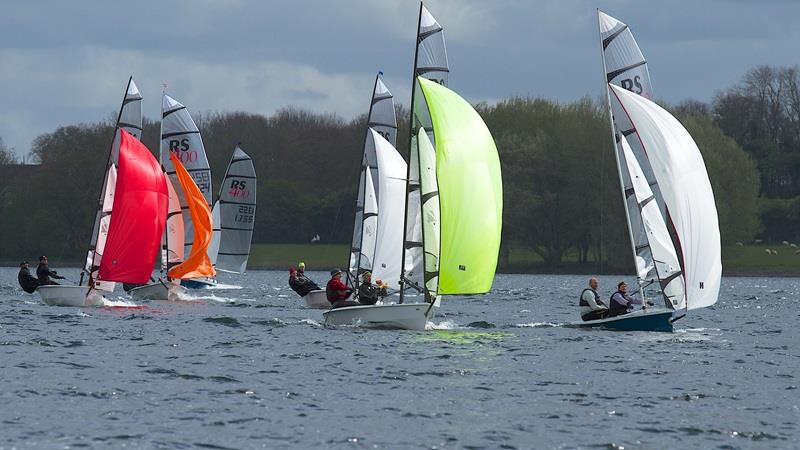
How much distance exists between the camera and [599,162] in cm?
7556

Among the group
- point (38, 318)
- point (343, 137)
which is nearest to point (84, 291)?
point (38, 318)

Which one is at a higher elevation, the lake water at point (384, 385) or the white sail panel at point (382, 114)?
the white sail panel at point (382, 114)

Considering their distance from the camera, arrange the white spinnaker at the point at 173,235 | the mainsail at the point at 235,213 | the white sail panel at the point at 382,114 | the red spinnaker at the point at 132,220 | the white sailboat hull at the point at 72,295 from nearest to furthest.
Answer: the red spinnaker at the point at 132,220 < the white sailboat hull at the point at 72,295 < the white sail panel at the point at 382,114 < the white spinnaker at the point at 173,235 < the mainsail at the point at 235,213

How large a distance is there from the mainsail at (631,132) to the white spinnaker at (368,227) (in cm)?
947

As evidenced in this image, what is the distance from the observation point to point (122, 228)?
118 ft

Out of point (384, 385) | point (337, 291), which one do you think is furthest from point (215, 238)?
point (384, 385)

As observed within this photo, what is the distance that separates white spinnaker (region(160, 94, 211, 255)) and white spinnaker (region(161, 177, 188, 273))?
38 centimetres

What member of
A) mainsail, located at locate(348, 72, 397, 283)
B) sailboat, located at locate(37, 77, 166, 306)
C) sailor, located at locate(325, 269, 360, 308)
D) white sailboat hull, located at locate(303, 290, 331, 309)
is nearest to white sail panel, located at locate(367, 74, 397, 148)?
mainsail, located at locate(348, 72, 397, 283)

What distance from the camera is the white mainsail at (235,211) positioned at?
5219 centimetres

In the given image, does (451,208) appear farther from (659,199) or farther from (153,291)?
(153,291)

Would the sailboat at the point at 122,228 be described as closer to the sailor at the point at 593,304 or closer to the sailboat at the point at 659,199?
the sailor at the point at 593,304

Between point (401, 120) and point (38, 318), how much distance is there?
5167cm

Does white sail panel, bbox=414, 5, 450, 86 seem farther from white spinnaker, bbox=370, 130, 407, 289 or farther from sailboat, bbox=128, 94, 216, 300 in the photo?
sailboat, bbox=128, 94, 216, 300

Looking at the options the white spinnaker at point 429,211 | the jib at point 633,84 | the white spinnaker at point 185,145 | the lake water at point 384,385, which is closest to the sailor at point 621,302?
the lake water at point 384,385
